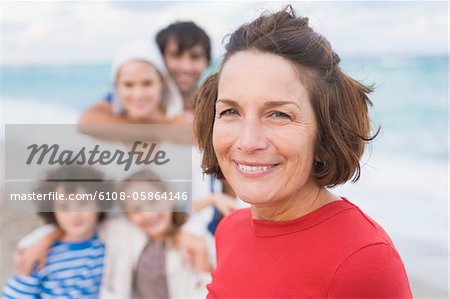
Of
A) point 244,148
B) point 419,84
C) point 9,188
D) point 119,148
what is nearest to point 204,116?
point 244,148

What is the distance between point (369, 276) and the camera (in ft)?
3.76

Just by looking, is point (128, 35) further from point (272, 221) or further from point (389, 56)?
point (389, 56)

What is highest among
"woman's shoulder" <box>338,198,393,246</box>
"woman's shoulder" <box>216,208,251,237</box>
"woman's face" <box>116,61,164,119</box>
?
"woman's face" <box>116,61,164,119</box>

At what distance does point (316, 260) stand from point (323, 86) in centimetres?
33

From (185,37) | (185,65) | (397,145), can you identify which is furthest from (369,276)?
(397,145)

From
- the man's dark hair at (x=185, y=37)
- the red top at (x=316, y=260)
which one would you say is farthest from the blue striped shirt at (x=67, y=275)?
the red top at (x=316, y=260)

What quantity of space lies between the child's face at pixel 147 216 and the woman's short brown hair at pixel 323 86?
1819 mm

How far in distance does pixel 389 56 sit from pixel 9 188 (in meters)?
5.09

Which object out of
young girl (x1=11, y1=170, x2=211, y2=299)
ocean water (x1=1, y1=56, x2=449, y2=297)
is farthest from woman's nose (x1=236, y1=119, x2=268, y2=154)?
young girl (x1=11, y1=170, x2=211, y2=299)

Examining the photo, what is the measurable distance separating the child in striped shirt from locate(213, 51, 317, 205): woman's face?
6.14 feet

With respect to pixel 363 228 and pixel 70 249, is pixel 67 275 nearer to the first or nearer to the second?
pixel 70 249

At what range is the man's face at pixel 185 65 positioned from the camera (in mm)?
3197

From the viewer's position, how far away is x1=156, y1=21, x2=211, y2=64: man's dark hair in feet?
10.7

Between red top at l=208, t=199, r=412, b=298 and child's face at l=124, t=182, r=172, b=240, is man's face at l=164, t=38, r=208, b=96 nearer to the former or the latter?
child's face at l=124, t=182, r=172, b=240
